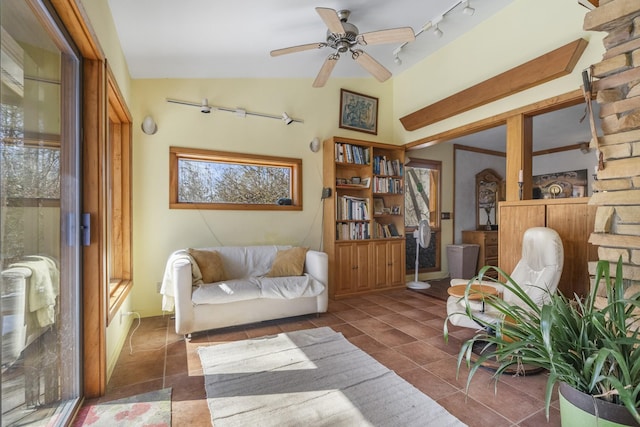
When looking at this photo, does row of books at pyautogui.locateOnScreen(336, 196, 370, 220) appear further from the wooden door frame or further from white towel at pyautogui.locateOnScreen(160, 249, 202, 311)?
the wooden door frame

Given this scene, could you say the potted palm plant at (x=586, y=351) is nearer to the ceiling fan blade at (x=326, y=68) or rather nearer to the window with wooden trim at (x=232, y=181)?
the ceiling fan blade at (x=326, y=68)

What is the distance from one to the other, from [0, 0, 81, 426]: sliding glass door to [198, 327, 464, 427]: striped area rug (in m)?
0.85

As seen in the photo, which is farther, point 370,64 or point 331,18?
point 370,64

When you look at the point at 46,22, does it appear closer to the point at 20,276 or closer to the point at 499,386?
the point at 20,276

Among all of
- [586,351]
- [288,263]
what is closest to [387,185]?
[288,263]

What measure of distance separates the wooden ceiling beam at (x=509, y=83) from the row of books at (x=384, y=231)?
157 cm

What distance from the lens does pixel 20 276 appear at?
3.92 feet

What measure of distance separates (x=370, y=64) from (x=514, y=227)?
213 cm

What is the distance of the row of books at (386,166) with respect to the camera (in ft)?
14.5

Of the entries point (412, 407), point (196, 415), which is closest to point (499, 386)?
point (412, 407)

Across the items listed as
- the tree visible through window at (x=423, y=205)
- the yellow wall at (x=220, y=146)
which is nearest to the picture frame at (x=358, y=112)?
the yellow wall at (x=220, y=146)

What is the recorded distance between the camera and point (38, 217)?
4.50 ft

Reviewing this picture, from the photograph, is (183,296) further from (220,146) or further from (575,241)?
(575,241)

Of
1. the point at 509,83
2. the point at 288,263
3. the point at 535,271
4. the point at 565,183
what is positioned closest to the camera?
the point at 535,271
